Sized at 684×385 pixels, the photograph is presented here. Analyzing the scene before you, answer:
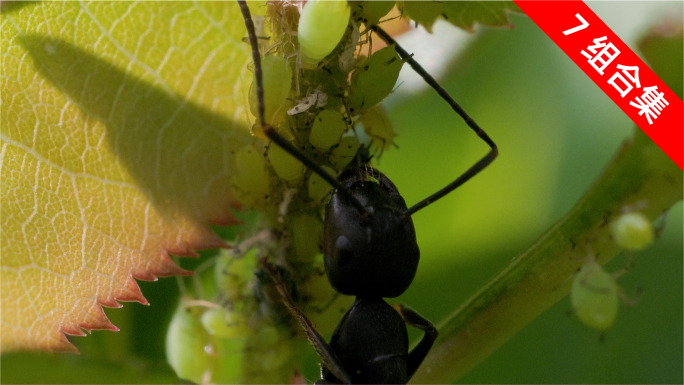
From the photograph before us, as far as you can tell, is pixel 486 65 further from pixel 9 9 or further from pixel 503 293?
pixel 9 9

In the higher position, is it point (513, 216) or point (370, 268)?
point (370, 268)

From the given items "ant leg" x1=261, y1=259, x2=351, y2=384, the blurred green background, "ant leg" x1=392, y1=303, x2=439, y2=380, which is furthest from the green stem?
the blurred green background

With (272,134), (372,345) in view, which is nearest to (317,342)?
(372,345)

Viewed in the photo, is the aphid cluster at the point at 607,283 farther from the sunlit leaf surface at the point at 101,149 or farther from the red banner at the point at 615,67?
the sunlit leaf surface at the point at 101,149

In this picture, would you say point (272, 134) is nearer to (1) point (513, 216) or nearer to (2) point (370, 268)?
(2) point (370, 268)

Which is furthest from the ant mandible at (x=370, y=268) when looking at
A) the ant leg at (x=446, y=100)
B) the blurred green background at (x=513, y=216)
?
the blurred green background at (x=513, y=216)

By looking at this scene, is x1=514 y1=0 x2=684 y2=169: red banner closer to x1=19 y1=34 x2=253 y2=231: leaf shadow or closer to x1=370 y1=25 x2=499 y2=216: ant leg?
x1=370 y1=25 x2=499 y2=216: ant leg

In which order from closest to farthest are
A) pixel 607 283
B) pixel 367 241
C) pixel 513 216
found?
pixel 607 283 < pixel 367 241 < pixel 513 216
